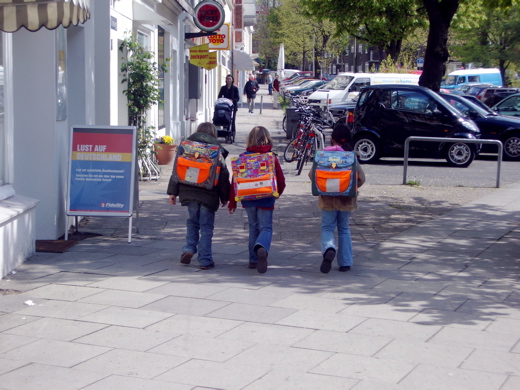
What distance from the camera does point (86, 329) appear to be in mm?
5219

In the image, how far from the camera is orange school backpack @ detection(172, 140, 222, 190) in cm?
696

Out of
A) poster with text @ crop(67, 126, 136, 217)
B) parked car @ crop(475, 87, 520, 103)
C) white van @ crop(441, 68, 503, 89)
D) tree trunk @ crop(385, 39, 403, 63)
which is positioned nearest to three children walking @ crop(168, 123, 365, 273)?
poster with text @ crop(67, 126, 136, 217)

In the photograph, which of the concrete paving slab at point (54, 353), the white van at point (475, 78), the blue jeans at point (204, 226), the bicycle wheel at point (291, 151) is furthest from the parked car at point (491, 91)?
the concrete paving slab at point (54, 353)

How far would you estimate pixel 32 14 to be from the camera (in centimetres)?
567

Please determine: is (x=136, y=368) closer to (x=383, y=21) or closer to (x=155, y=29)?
(x=155, y=29)

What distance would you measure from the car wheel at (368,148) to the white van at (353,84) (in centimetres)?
1117

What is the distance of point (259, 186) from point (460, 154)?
10.6m

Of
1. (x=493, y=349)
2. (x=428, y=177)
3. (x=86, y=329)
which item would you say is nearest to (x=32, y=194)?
(x=86, y=329)

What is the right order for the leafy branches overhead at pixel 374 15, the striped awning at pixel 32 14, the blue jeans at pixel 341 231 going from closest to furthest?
1. the striped awning at pixel 32 14
2. the blue jeans at pixel 341 231
3. the leafy branches overhead at pixel 374 15

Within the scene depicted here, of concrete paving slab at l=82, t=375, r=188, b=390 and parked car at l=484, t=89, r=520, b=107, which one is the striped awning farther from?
parked car at l=484, t=89, r=520, b=107

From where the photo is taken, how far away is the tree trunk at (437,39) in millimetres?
15789

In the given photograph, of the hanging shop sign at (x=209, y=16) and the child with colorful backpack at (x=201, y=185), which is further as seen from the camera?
the hanging shop sign at (x=209, y=16)

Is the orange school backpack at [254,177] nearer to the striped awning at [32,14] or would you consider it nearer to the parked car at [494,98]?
the striped awning at [32,14]

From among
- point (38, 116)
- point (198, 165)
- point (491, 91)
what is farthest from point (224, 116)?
point (491, 91)
